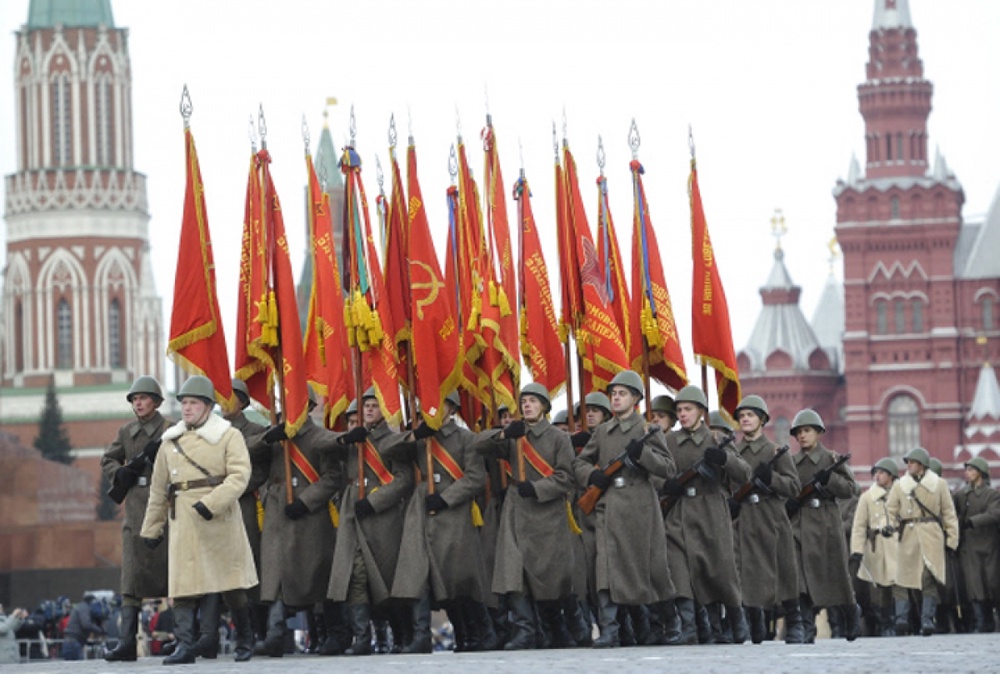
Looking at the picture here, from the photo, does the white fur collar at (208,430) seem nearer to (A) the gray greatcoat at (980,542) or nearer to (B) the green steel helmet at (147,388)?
(B) the green steel helmet at (147,388)

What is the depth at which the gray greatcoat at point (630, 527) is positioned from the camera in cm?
1493

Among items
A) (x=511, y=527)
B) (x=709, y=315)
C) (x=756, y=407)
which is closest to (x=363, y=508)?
(x=511, y=527)

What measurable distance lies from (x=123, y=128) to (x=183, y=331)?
81.5m

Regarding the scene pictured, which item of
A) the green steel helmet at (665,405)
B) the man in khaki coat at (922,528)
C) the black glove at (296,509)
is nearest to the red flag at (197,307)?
the black glove at (296,509)

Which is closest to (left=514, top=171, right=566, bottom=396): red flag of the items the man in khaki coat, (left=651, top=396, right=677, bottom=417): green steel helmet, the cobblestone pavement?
(left=651, top=396, right=677, bottom=417): green steel helmet

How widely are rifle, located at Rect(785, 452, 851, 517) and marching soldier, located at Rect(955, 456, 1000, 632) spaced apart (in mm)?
4156

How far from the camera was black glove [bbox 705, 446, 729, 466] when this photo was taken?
15039 millimetres

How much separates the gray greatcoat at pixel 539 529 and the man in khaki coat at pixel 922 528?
517 centimetres

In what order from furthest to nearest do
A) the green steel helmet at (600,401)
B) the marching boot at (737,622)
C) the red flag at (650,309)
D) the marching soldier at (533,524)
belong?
the red flag at (650,309) < the green steel helmet at (600,401) < the marching boot at (737,622) < the marching soldier at (533,524)

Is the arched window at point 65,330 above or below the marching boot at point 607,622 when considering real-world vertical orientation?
above

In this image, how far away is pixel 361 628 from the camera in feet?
50.3

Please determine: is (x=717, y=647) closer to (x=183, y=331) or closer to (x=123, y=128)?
(x=183, y=331)

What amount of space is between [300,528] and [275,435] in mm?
561

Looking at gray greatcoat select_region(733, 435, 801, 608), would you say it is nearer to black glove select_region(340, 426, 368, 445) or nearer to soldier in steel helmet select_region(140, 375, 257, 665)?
black glove select_region(340, 426, 368, 445)
